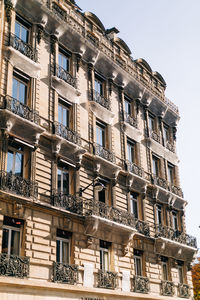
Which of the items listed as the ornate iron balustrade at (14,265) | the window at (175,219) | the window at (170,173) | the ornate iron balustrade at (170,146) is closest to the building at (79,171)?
the ornate iron balustrade at (14,265)

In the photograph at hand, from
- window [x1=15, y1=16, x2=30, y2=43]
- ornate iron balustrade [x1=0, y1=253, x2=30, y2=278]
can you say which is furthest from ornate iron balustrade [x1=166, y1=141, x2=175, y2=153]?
ornate iron balustrade [x1=0, y1=253, x2=30, y2=278]

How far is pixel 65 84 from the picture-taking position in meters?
22.8

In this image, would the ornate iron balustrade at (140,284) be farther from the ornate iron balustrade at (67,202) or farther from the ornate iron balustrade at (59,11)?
the ornate iron balustrade at (59,11)

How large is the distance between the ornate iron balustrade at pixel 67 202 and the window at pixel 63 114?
4.21 m

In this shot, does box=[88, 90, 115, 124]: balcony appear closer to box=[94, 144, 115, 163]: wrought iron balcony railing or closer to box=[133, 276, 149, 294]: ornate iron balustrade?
box=[94, 144, 115, 163]: wrought iron balcony railing

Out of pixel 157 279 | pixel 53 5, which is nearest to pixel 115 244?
pixel 157 279

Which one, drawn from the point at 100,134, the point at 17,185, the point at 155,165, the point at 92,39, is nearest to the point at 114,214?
the point at 100,134

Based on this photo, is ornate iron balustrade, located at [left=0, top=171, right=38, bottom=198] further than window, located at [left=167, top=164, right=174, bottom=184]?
No

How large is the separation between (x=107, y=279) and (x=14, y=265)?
20.3 feet

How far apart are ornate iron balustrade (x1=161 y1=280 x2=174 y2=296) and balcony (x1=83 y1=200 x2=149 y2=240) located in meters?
3.79

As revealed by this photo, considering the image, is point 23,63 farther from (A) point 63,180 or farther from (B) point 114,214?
(B) point 114,214

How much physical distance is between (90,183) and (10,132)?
19.0 ft

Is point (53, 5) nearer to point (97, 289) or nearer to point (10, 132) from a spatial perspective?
point (10, 132)

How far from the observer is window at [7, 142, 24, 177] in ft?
60.5
